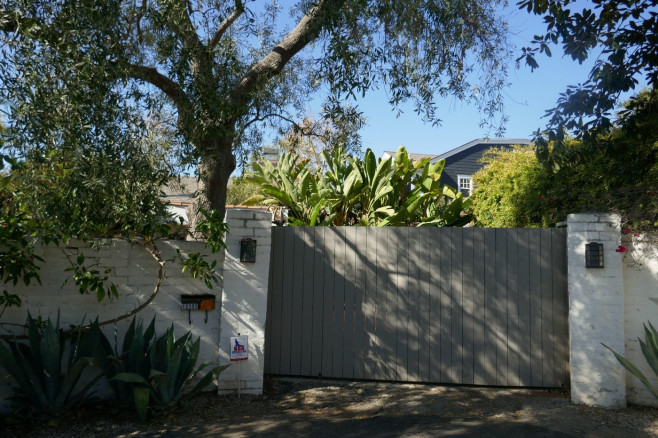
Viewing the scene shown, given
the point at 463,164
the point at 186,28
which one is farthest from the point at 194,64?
the point at 463,164

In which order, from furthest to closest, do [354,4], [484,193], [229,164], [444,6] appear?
[484,193]
[229,164]
[444,6]
[354,4]

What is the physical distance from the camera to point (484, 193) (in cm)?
1072

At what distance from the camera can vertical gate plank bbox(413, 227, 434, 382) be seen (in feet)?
20.6

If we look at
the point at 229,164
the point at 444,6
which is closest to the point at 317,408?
the point at 229,164

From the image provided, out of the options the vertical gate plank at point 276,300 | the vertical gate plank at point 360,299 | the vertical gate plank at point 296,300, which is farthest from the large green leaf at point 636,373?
the vertical gate plank at point 276,300

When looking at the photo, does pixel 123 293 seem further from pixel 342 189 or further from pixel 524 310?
pixel 524 310

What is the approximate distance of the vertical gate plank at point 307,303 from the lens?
642 centimetres

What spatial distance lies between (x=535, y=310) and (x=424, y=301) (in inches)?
48.2

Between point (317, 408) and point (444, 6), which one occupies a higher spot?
point (444, 6)

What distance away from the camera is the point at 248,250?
6105mm

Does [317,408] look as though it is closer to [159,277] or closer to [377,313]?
[377,313]

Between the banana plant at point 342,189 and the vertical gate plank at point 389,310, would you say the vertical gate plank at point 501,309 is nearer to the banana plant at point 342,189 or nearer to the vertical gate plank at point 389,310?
the vertical gate plank at point 389,310

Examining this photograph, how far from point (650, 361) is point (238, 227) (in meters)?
4.46

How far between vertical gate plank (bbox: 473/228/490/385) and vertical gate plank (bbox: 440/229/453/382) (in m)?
0.28
